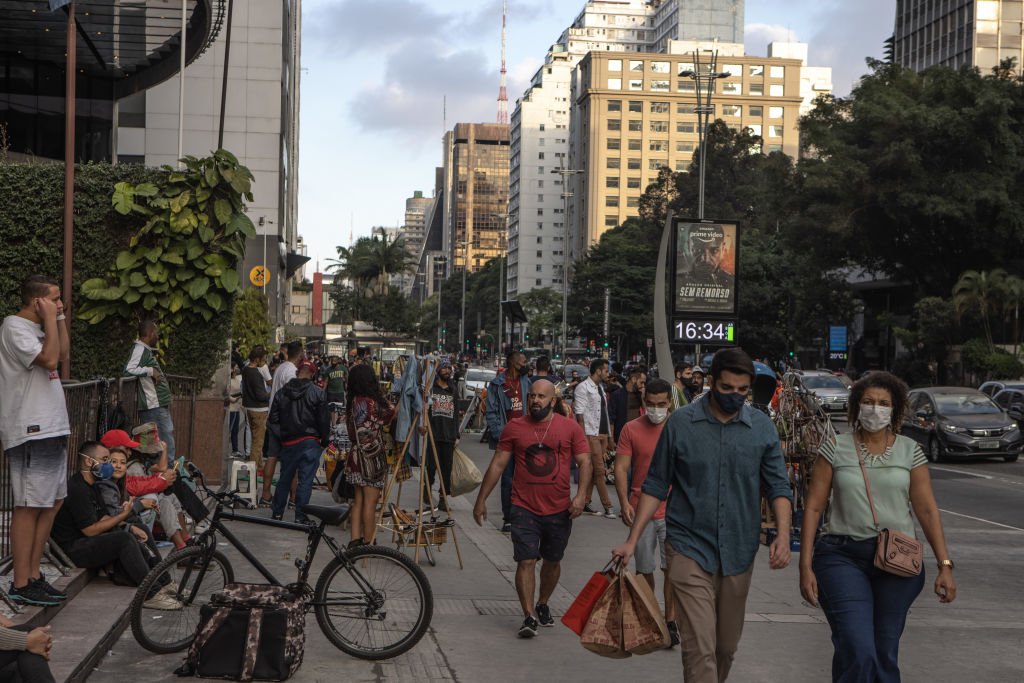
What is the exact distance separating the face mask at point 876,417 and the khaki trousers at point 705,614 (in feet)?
2.83

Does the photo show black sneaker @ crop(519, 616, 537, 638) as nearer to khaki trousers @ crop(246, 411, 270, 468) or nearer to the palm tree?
khaki trousers @ crop(246, 411, 270, 468)

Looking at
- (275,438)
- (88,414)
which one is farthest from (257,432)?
(88,414)

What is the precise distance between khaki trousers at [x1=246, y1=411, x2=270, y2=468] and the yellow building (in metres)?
132

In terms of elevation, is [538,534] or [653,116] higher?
[653,116]

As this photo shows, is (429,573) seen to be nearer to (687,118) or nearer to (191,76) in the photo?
(191,76)

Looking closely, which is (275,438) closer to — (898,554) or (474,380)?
(898,554)

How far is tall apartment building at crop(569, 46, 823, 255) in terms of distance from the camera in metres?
148

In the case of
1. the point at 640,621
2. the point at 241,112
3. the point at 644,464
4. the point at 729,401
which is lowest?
the point at 640,621

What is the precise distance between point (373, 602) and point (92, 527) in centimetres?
224

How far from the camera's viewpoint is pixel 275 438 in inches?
530

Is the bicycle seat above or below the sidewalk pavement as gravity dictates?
above

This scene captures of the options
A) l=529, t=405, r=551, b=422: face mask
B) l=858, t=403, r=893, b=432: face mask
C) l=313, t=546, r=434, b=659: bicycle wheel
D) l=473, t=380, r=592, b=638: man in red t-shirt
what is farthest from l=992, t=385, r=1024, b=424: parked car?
l=858, t=403, r=893, b=432: face mask

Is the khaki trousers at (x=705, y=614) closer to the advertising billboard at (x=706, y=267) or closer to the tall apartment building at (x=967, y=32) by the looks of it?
the advertising billboard at (x=706, y=267)

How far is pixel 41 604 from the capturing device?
724cm
